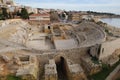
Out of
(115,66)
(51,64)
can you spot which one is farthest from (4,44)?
(115,66)

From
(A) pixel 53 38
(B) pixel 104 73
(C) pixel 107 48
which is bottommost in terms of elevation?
(A) pixel 53 38

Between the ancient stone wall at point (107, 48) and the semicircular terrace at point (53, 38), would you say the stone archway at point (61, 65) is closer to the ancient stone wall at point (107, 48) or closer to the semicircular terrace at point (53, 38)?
the semicircular terrace at point (53, 38)

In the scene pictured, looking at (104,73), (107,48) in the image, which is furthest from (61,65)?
(104,73)

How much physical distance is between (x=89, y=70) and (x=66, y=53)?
137 inches

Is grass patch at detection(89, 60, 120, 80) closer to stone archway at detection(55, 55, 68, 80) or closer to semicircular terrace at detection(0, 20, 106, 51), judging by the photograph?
stone archway at detection(55, 55, 68, 80)

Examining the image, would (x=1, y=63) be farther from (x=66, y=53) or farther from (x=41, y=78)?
(x=66, y=53)

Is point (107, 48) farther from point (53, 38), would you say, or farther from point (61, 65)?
point (53, 38)

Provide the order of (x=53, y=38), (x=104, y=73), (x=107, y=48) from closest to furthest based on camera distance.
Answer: (x=104, y=73)
(x=107, y=48)
(x=53, y=38)

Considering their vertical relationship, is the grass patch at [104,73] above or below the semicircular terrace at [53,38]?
above

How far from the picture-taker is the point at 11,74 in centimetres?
1430

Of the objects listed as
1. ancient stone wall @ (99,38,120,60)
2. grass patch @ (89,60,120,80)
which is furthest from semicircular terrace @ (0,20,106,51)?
grass patch @ (89,60,120,80)

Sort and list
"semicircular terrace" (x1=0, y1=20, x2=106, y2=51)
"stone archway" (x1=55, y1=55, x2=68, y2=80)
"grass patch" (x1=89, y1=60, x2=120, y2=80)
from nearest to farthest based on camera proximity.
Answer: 1. "grass patch" (x1=89, y1=60, x2=120, y2=80)
2. "stone archway" (x1=55, y1=55, x2=68, y2=80)
3. "semicircular terrace" (x1=0, y1=20, x2=106, y2=51)

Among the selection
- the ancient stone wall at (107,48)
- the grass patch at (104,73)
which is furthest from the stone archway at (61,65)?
the grass patch at (104,73)

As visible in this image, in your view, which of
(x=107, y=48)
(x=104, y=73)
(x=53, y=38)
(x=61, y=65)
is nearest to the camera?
(x=104, y=73)
